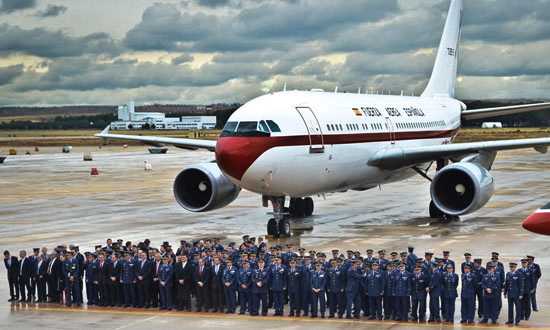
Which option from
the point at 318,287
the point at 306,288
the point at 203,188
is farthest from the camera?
the point at 203,188

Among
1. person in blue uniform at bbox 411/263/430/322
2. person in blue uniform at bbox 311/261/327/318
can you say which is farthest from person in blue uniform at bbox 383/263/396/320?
person in blue uniform at bbox 311/261/327/318

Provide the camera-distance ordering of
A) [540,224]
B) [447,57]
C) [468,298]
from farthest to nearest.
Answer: [447,57], [468,298], [540,224]

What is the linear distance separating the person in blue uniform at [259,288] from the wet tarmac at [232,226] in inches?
19.6

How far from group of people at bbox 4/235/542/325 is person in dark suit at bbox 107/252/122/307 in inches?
0.9

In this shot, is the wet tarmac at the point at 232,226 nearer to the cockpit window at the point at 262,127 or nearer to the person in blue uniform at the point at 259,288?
the person in blue uniform at the point at 259,288

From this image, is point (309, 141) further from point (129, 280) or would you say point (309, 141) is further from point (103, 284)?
point (103, 284)

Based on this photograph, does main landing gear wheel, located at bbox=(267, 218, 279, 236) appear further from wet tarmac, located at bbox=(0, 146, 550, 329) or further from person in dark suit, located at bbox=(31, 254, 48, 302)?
person in dark suit, located at bbox=(31, 254, 48, 302)

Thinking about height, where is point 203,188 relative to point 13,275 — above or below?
above

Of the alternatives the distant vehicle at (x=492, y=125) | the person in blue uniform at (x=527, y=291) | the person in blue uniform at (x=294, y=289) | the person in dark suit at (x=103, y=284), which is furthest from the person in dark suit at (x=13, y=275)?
the distant vehicle at (x=492, y=125)

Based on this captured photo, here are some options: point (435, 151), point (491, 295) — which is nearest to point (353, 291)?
point (491, 295)

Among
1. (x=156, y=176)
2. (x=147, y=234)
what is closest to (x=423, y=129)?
(x=147, y=234)

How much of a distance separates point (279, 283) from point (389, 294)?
226 centimetres

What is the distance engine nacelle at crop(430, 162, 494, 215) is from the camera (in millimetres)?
25875

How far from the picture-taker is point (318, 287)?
51.9ft
